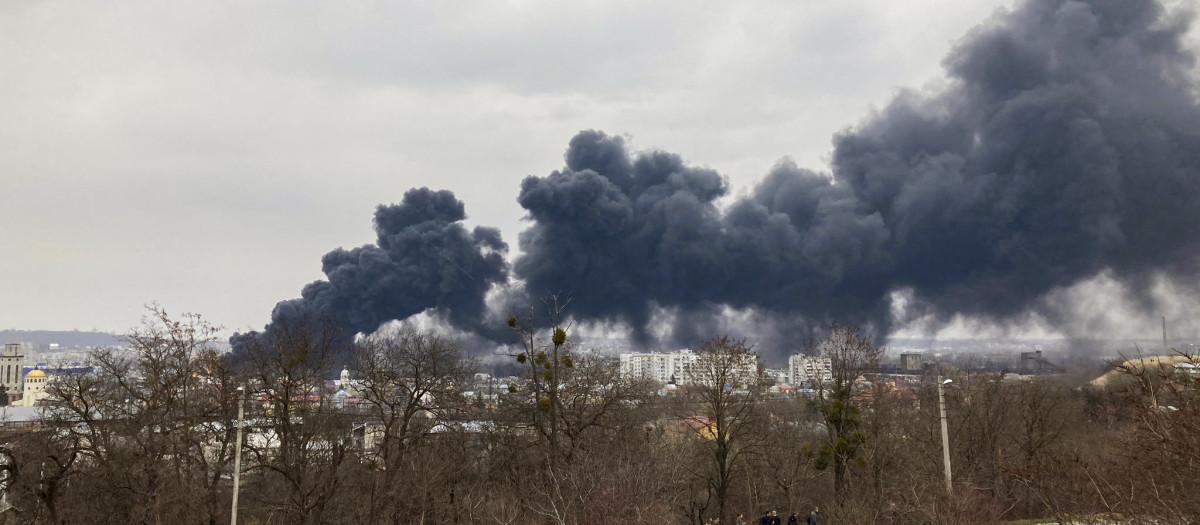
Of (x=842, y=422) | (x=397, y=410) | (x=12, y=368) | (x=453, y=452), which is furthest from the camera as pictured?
(x=12, y=368)

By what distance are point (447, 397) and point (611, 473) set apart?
10.7m

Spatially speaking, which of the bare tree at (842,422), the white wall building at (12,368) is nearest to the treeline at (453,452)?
the bare tree at (842,422)

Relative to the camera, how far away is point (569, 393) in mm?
30688

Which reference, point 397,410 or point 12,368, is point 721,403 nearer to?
point 397,410

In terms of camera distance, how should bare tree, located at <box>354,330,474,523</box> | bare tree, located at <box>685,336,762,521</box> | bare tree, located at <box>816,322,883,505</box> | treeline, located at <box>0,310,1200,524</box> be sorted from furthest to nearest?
1. bare tree, located at <box>685,336,762,521</box>
2. bare tree, located at <box>816,322,883,505</box>
3. bare tree, located at <box>354,330,474,523</box>
4. treeline, located at <box>0,310,1200,524</box>

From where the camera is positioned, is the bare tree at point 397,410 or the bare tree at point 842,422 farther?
the bare tree at point 842,422

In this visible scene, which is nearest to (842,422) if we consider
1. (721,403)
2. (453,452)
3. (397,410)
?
(721,403)

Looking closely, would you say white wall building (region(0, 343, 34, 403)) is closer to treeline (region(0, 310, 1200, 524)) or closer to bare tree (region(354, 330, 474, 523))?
treeline (region(0, 310, 1200, 524))

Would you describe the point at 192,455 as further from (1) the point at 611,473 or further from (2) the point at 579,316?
(2) the point at 579,316

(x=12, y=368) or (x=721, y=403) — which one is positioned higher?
(x=12, y=368)

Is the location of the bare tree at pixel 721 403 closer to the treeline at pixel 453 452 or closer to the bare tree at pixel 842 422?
the treeline at pixel 453 452

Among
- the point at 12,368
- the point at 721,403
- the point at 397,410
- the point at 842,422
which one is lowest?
the point at 842,422

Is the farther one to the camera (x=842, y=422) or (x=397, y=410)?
(x=397, y=410)

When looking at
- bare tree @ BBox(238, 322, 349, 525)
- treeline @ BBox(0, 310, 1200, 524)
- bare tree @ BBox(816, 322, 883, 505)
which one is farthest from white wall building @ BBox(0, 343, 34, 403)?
bare tree @ BBox(816, 322, 883, 505)
